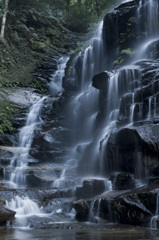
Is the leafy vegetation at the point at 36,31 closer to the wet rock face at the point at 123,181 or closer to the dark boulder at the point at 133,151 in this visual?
the dark boulder at the point at 133,151

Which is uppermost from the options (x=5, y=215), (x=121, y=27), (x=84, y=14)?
(x=84, y=14)

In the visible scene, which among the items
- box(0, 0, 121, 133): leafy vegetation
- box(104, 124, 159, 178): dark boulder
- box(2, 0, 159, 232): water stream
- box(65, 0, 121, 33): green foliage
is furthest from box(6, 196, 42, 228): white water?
box(65, 0, 121, 33): green foliage

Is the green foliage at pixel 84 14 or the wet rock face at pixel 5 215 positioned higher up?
the green foliage at pixel 84 14

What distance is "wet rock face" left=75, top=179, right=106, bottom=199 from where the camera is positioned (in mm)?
9422

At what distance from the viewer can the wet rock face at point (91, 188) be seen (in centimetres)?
942

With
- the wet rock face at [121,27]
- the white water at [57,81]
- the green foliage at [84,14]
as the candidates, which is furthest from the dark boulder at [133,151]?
the green foliage at [84,14]

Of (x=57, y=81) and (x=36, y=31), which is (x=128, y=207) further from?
(x=36, y=31)

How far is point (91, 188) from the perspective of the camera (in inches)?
371

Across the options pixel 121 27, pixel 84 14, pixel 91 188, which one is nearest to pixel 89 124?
pixel 91 188

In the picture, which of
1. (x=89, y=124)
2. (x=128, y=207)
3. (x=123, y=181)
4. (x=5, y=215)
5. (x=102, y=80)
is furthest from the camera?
(x=89, y=124)

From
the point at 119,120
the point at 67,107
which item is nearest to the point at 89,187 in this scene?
the point at 119,120

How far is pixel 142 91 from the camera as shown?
39.3 feet

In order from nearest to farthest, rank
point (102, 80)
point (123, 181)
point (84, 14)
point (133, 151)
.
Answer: point (123, 181)
point (133, 151)
point (102, 80)
point (84, 14)

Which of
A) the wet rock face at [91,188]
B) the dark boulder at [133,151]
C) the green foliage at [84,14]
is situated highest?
the green foliage at [84,14]
